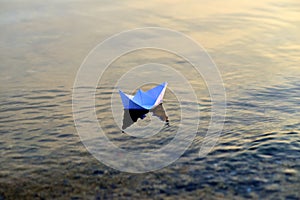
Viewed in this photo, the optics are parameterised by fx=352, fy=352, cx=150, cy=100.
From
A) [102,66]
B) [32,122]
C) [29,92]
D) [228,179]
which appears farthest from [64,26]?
[228,179]

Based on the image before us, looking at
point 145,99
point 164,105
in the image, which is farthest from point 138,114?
point 164,105

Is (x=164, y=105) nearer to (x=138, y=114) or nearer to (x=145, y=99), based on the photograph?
(x=145, y=99)

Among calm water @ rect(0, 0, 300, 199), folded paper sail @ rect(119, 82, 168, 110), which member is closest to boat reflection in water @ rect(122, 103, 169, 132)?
folded paper sail @ rect(119, 82, 168, 110)

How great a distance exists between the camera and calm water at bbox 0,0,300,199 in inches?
150

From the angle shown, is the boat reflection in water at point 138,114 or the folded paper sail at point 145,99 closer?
the boat reflection in water at point 138,114

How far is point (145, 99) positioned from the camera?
18.1 feet

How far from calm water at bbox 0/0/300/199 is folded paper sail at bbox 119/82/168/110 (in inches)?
9.6

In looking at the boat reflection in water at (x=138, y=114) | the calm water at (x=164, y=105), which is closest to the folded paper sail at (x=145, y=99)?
the boat reflection in water at (x=138, y=114)

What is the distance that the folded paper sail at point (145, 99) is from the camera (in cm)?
528

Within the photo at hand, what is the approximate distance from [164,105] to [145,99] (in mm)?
320

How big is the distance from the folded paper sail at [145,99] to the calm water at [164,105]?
0.80 ft

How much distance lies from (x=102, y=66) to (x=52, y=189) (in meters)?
3.71

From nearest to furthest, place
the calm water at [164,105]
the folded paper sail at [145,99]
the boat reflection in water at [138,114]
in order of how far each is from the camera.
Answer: the calm water at [164,105] → the boat reflection in water at [138,114] → the folded paper sail at [145,99]

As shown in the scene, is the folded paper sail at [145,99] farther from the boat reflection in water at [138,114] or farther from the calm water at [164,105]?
the calm water at [164,105]
